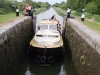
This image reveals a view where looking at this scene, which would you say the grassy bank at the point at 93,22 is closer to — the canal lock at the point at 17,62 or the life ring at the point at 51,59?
the canal lock at the point at 17,62

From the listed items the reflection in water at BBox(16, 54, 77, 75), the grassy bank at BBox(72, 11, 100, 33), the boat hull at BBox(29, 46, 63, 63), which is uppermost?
the grassy bank at BBox(72, 11, 100, 33)

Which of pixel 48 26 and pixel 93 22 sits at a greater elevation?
pixel 48 26

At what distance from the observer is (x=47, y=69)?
12.4 m

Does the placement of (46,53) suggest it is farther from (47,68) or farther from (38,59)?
(47,68)

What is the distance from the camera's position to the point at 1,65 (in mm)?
8117

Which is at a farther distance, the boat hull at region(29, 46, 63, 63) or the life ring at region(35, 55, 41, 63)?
the life ring at region(35, 55, 41, 63)

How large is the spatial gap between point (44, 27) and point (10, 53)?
6751 mm

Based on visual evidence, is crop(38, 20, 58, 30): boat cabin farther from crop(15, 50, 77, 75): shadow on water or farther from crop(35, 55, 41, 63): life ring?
crop(35, 55, 41, 63): life ring

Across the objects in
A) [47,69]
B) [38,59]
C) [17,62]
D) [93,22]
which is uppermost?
[93,22]

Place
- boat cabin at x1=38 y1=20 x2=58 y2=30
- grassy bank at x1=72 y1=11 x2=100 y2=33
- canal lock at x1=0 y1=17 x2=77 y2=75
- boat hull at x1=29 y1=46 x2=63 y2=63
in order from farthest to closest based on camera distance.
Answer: boat cabin at x1=38 y1=20 x2=58 y2=30
grassy bank at x1=72 y1=11 x2=100 y2=33
boat hull at x1=29 y1=46 x2=63 y2=63
canal lock at x1=0 y1=17 x2=77 y2=75

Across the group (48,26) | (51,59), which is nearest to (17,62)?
(51,59)

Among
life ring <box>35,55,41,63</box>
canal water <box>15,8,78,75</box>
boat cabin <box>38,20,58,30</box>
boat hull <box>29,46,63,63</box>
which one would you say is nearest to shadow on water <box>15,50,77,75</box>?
canal water <box>15,8,78,75</box>

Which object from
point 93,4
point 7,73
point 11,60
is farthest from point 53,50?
point 93,4

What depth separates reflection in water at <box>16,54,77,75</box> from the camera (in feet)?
39.4
